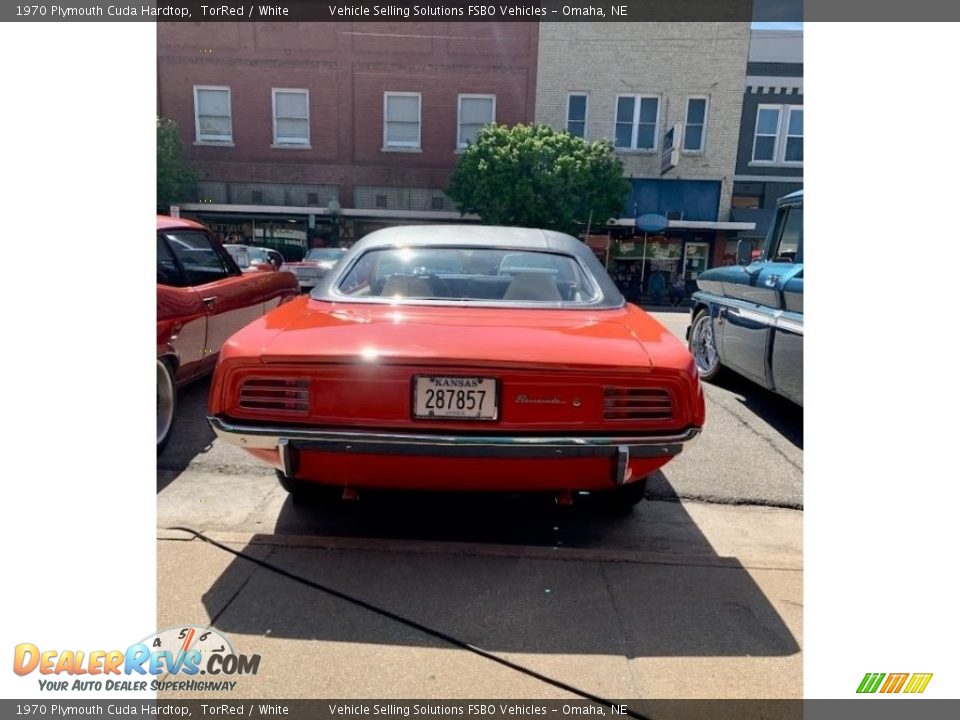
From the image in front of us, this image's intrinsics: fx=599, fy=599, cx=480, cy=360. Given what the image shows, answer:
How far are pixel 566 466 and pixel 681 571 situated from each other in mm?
779

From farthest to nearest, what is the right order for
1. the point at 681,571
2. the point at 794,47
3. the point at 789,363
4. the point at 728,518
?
the point at 794,47, the point at 789,363, the point at 728,518, the point at 681,571

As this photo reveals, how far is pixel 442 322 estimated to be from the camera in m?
2.62

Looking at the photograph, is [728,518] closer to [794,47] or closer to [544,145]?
[544,145]

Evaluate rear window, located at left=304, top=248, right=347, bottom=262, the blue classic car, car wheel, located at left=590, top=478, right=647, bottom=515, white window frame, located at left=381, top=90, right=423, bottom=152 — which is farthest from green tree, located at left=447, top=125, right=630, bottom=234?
car wheel, located at left=590, top=478, right=647, bottom=515

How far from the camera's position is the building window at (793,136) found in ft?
65.2

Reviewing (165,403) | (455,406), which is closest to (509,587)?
(455,406)

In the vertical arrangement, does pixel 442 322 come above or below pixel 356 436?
above

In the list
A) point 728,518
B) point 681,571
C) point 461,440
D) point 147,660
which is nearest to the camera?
point 147,660

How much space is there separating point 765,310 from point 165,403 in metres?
4.35

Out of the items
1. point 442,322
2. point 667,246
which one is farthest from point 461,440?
point 667,246

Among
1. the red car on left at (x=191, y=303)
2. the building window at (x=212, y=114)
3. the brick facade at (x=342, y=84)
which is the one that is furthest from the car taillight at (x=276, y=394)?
the building window at (x=212, y=114)

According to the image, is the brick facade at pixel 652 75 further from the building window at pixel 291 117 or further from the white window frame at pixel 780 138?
the building window at pixel 291 117

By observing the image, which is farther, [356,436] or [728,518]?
[728,518]
